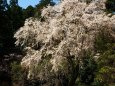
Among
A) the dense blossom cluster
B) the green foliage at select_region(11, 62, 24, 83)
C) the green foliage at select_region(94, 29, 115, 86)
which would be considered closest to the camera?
the dense blossom cluster

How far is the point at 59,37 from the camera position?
18.6 m

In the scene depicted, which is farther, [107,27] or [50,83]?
[50,83]

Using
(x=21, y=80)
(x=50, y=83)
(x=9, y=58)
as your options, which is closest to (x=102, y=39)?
(x=50, y=83)

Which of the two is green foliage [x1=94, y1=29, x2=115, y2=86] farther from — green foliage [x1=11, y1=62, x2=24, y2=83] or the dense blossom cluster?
green foliage [x1=11, y1=62, x2=24, y2=83]

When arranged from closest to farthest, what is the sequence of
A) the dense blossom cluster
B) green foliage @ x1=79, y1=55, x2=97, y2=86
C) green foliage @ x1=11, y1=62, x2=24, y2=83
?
1. the dense blossom cluster
2. green foliage @ x1=79, y1=55, x2=97, y2=86
3. green foliage @ x1=11, y1=62, x2=24, y2=83

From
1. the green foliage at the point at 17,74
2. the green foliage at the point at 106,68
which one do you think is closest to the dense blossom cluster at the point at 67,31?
the green foliage at the point at 106,68

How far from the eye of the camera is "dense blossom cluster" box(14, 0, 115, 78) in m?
18.1

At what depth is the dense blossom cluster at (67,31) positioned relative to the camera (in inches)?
711

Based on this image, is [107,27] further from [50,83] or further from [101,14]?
[50,83]

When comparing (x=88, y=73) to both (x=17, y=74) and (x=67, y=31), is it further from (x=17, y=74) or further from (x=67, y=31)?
(x=67, y=31)

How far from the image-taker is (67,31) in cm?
1830

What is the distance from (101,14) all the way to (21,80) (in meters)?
9.64

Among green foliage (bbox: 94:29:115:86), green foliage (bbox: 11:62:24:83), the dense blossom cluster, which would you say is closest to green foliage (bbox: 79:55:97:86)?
green foliage (bbox: 94:29:115:86)

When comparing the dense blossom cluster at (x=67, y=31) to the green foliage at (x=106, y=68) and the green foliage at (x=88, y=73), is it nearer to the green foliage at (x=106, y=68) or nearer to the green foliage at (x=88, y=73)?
the green foliage at (x=106, y=68)
